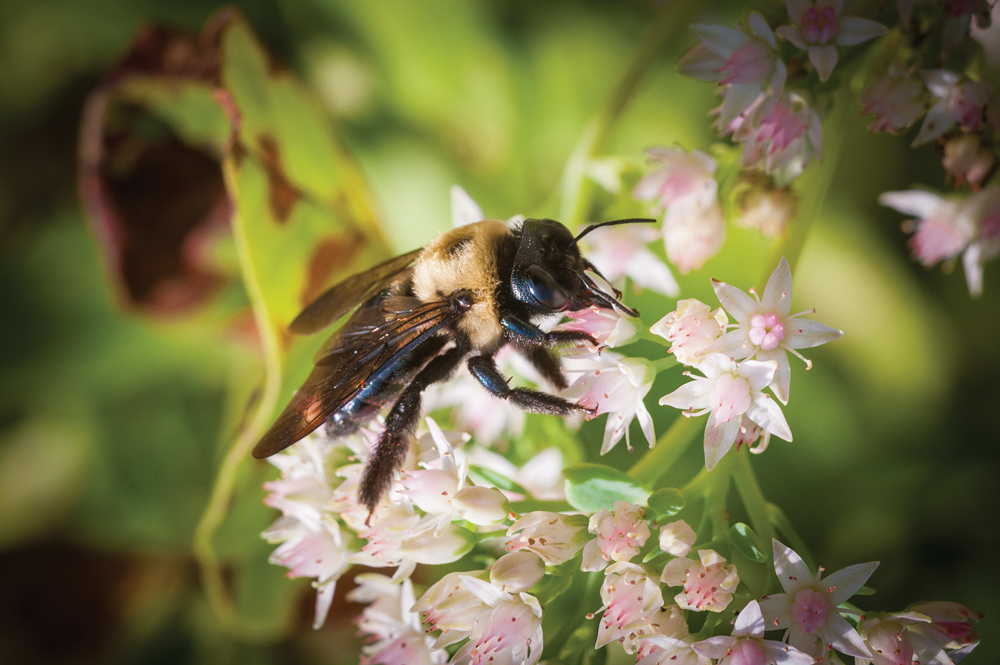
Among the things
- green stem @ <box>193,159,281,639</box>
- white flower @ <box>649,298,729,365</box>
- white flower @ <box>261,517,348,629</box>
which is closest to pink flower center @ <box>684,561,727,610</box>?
white flower @ <box>649,298,729,365</box>

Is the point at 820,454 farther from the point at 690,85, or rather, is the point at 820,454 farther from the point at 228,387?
the point at 228,387

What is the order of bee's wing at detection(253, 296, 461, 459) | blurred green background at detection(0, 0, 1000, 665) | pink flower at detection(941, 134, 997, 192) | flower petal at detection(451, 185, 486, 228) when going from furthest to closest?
blurred green background at detection(0, 0, 1000, 665) < flower petal at detection(451, 185, 486, 228) < pink flower at detection(941, 134, 997, 192) < bee's wing at detection(253, 296, 461, 459)

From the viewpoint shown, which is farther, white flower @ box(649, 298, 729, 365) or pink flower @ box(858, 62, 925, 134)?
pink flower @ box(858, 62, 925, 134)

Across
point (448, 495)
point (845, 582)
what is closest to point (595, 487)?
point (448, 495)

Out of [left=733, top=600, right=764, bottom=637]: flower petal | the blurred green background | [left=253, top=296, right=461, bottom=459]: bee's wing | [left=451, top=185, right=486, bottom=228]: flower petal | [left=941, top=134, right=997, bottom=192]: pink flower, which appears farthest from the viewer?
the blurred green background

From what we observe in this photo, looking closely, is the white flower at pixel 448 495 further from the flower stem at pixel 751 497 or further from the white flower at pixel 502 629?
the flower stem at pixel 751 497

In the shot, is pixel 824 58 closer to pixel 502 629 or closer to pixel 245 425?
pixel 502 629

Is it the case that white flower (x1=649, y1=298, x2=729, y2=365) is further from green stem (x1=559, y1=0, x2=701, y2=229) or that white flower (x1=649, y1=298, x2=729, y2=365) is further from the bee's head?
green stem (x1=559, y1=0, x2=701, y2=229)

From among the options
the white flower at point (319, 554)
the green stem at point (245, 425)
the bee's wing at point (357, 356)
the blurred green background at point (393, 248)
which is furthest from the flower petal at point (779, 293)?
the green stem at point (245, 425)
